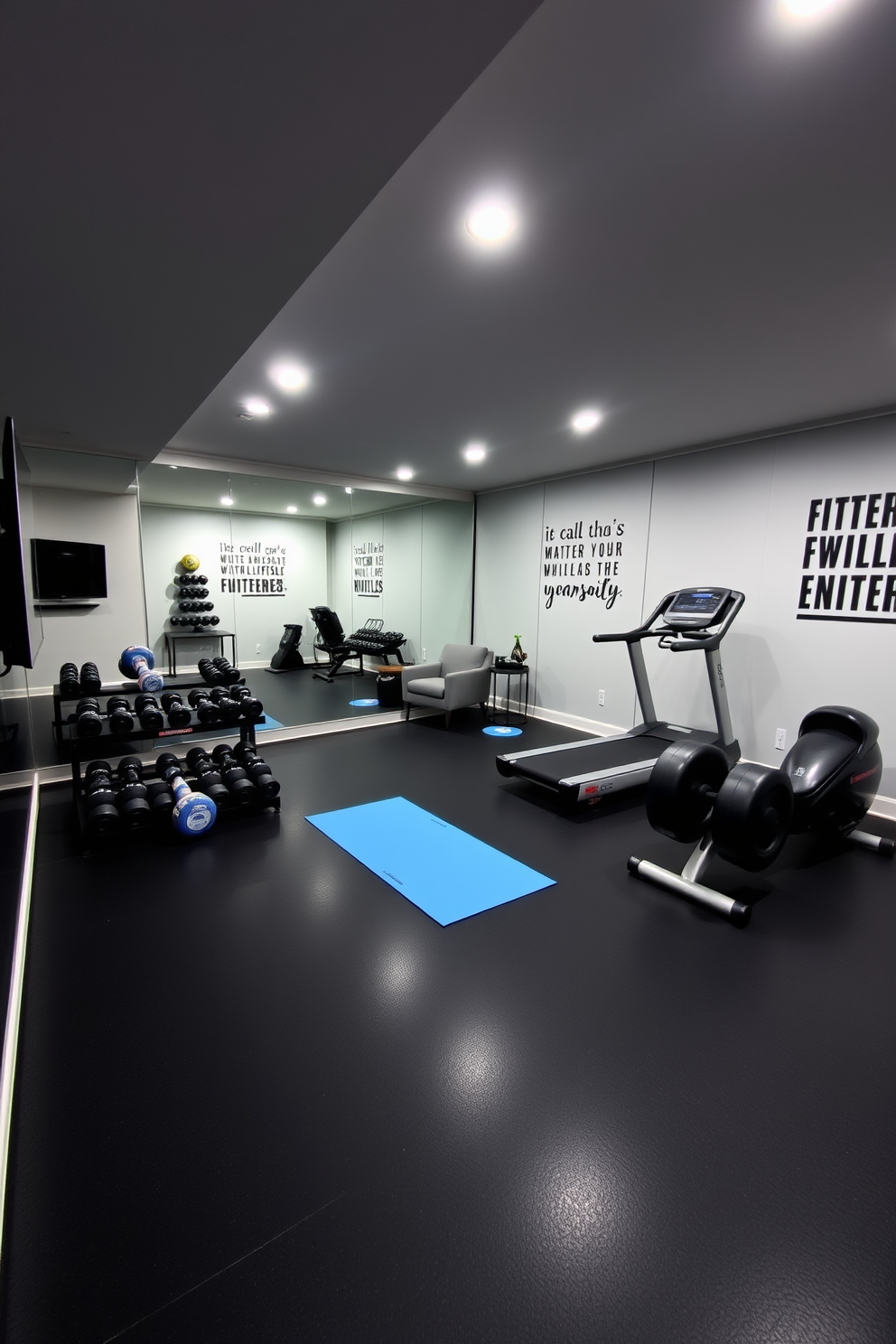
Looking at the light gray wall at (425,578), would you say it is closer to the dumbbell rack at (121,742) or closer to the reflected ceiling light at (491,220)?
the dumbbell rack at (121,742)

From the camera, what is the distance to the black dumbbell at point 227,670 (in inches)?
170

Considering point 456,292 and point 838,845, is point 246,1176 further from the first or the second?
point 838,845

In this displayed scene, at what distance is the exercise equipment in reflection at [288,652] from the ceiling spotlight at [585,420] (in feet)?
10.9

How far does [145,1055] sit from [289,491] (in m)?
4.68

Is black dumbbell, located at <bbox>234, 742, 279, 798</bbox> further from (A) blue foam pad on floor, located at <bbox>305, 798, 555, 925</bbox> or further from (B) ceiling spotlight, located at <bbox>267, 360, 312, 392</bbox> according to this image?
(B) ceiling spotlight, located at <bbox>267, 360, 312, 392</bbox>

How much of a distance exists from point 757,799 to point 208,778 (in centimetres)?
293

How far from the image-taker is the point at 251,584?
5.18 metres

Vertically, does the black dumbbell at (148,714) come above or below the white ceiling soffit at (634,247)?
below

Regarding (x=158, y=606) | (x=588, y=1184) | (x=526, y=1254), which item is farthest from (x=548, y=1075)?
(x=158, y=606)

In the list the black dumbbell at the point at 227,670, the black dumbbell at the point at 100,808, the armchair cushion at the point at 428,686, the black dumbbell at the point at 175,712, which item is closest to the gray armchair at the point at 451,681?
the armchair cushion at the point at 428,686

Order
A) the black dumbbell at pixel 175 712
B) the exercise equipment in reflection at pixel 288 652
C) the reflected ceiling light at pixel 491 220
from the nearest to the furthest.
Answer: the reflected ceiling light at pixel 491 220, the black dumbbell at pixel 175 712, the exercise equipment in reflection at pixel 288 652

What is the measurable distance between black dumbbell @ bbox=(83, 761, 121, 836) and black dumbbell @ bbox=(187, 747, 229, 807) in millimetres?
461

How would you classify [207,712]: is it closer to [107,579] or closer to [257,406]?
[107,579]

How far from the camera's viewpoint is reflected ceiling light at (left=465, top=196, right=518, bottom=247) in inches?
63.1
